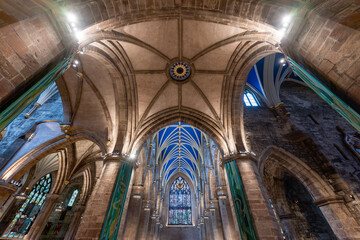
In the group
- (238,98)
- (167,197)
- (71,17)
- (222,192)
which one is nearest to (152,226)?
(167,197)

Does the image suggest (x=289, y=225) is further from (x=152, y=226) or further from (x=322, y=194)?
(x=152, y=226)

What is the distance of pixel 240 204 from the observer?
5.98 m

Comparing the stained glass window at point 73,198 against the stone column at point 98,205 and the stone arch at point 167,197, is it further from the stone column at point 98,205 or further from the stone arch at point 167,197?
the stone column at point 98,205

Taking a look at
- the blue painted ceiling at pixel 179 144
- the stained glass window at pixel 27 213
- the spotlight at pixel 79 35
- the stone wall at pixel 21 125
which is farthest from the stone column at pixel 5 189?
the blue painted ceiling at pixel 179 144

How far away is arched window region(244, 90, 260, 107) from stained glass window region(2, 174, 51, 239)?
891 inches

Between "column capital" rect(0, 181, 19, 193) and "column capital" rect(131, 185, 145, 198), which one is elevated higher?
"column capital" rect(131, 185, 145, 198)

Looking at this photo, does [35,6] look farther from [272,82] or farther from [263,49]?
[272,82]

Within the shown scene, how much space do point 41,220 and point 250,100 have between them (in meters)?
18.3

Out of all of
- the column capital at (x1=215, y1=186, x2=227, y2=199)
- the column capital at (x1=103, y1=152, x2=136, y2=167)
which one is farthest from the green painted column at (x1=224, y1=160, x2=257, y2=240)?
→ the column capital at (x1=103, y1=152, x2=136, y2=167)

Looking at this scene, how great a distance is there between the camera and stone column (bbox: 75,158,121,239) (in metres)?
5.15

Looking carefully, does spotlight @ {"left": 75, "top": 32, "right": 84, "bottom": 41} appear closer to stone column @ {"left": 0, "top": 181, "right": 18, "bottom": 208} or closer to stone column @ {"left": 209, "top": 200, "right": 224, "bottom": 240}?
stone column @ {"left": 0, "top": 181, "right": 18, "bottom": 208}

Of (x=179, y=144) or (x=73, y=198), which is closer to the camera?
(x=179, y=144)

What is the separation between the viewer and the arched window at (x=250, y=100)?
11.5 metres

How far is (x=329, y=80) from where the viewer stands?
2.87 m
